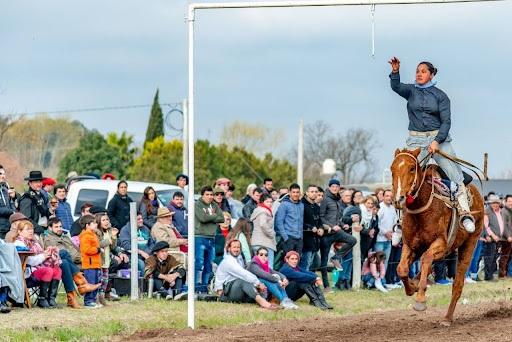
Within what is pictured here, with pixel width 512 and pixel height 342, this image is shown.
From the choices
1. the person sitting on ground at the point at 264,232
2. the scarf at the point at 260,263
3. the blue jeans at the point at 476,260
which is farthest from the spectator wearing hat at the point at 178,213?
the blue jeans at the point at 476,260

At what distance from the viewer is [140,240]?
72.4 feet

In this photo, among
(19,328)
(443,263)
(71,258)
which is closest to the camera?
(19,328)

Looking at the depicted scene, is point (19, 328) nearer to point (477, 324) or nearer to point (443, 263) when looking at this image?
point (477, 324)

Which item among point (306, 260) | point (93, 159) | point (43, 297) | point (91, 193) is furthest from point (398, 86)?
point (93, 159)

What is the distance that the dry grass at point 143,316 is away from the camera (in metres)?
16.1

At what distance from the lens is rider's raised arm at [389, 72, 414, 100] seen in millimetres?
17000

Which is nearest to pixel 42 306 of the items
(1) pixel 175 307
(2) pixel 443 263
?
(1) pixel 175 307

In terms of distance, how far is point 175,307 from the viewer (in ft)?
63.6

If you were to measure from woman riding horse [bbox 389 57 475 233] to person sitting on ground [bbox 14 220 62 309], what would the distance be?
590 centimetres

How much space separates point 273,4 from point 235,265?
5.79 metres

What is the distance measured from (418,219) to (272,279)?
14.8ft

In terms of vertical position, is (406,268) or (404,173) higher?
(404,173)

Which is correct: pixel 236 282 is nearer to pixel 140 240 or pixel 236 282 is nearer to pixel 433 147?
pixel 140 240

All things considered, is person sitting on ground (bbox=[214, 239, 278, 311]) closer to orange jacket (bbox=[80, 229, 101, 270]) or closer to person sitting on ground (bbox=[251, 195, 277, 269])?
person sitting on ground (bbox=[251, 195, 277, 269])
